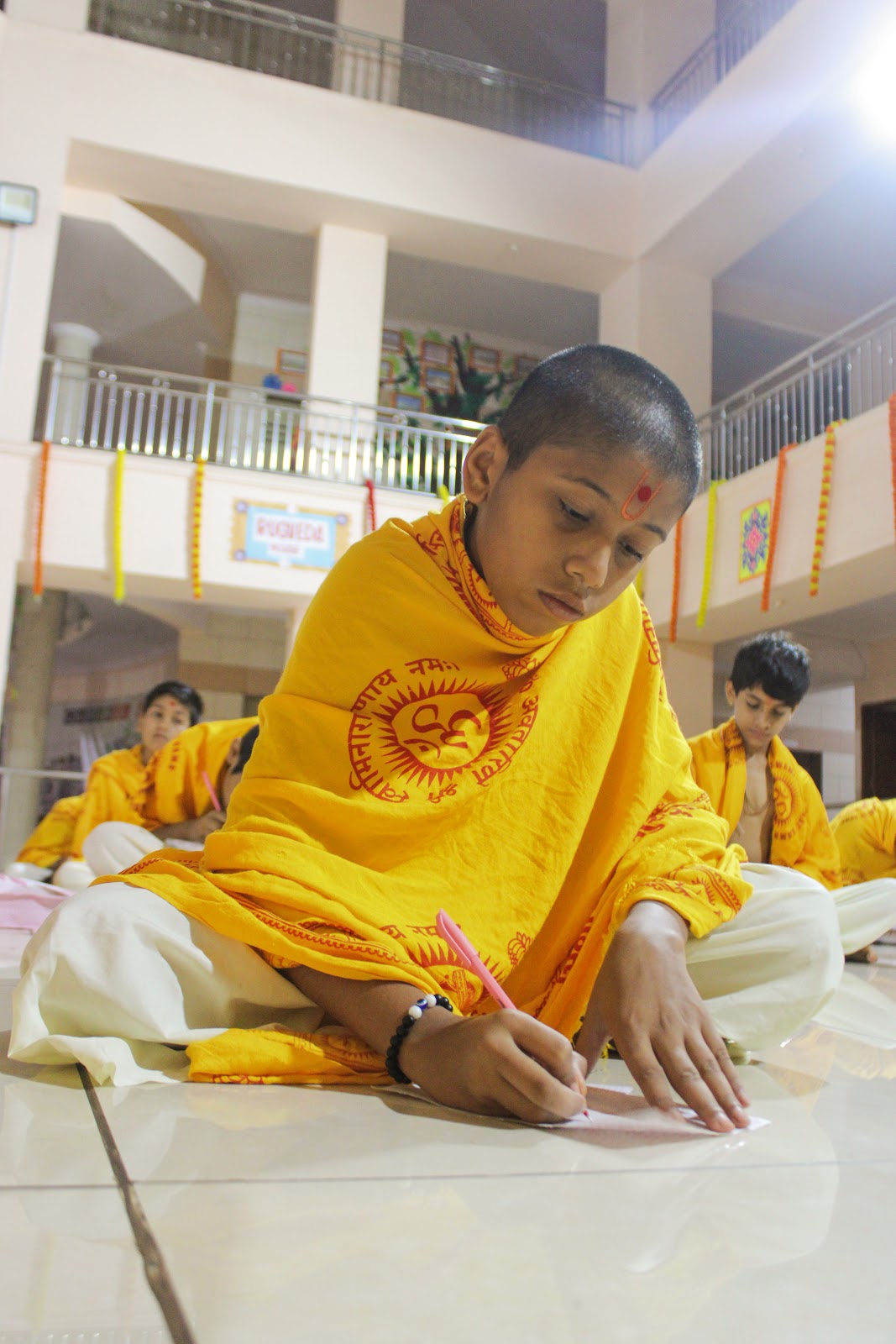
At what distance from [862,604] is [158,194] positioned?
22.3 feet

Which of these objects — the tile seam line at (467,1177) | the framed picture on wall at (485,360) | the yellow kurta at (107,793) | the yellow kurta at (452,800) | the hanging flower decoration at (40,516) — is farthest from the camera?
the framed picture on wall at (485,360)

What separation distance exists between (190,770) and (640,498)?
3151mm

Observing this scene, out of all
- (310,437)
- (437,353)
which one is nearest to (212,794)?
(310,437)

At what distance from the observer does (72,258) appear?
30.7ft

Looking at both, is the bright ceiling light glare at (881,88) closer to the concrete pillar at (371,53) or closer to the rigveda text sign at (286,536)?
the concrete pillar at (371,53)

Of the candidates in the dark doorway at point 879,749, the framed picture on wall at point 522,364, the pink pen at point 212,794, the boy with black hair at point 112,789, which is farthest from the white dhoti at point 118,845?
the framed picture on wall at point 522,364

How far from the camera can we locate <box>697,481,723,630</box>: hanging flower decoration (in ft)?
26.1

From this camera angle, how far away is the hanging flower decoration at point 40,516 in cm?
768

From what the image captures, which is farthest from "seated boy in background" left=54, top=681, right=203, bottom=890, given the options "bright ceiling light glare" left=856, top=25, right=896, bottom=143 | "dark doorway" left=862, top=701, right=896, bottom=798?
"dark doorway" left=862, top=701, right=896, bottom=798

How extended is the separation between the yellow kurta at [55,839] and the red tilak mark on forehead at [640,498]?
416cm

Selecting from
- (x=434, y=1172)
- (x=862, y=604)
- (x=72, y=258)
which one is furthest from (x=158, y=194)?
(x=434, y=1172)

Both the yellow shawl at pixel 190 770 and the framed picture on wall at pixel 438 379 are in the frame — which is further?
the framed picture on wall at pixel 438 379

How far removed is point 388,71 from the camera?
970 cm

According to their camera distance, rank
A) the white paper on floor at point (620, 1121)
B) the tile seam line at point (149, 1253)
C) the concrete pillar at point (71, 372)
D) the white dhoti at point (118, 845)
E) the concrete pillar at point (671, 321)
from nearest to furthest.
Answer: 1. the tile seam line at point (149, 1253)
2. the white paper on floor at point (620, 1121)
3. the white dhoti at point (118, 845)
4. the concrete pillar at point (71, 372)
5. the concrete pillar at point (671, 321)
